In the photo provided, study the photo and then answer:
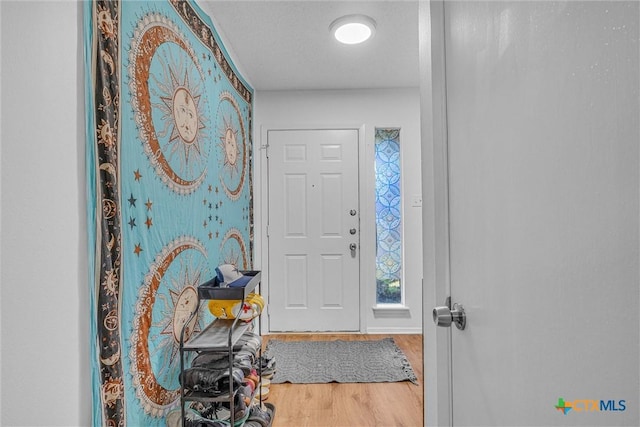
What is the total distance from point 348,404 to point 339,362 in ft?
1.99

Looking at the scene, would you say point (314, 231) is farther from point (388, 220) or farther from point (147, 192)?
point (147, 192)

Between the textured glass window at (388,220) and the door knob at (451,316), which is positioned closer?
the door knob at (451,316)

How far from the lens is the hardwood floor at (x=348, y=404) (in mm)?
1974

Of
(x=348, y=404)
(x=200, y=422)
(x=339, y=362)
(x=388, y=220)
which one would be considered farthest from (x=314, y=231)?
(x=200, y=422)

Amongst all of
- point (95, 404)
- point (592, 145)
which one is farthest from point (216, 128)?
point (592, 145)

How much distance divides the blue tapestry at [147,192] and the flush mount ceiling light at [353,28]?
844 mm

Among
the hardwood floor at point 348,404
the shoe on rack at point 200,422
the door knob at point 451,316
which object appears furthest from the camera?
the hardwood floor at point 348,404

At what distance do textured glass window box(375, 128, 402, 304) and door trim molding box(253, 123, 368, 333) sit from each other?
0.54 ft

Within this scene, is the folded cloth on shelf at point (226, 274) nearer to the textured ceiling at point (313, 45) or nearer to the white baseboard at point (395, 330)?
the textured ceiling at point (313, 45)

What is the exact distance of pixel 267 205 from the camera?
349 centimetres

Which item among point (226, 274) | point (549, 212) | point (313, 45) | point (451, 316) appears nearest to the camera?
point (549, 212)

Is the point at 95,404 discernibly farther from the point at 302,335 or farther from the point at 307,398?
the point at 302,335

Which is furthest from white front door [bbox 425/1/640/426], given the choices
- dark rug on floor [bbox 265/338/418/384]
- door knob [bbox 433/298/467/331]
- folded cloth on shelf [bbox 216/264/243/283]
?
dark rug on floor [bbox 265/338/418/384]

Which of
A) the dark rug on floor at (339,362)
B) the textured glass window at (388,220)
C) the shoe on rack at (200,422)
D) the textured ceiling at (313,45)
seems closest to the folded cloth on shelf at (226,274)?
the shoe on rack at (200,422)
